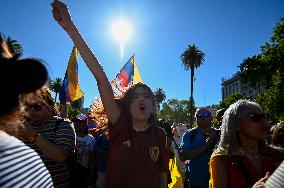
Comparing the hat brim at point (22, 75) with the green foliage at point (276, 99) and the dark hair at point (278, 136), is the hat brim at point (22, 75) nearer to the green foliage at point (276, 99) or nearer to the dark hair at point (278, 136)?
the dark hair at point (278, 136)

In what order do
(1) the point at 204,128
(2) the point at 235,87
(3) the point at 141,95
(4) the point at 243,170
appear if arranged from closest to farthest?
(4) the point at 243,170, (3) the point at 141,95, (1) the point at 204,128, (2) the point at 235,87

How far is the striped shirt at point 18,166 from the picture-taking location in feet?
3.50

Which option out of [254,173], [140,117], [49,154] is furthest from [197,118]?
[49,154]

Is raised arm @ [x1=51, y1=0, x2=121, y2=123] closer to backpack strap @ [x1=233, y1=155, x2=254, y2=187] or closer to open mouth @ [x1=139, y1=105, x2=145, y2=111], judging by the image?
open mouth @ [x1=139, y1=105, x2=145, y2=111]

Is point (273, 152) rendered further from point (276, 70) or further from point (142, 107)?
point (276, 70)

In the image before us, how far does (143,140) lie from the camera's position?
3326 millimetres

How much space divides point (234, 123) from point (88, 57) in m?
1.35

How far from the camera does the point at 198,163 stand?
555 centimetres

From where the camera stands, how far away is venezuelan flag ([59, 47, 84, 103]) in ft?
29.3

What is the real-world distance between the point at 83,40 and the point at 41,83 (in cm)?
172

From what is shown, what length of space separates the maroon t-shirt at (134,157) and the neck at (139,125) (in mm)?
64

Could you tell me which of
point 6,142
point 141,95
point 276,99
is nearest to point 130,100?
point 141,95

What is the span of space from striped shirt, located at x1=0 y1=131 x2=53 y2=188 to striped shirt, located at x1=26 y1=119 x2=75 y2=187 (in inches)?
68.5

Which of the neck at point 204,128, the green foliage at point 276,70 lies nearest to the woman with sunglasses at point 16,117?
the neck at point 204,128
